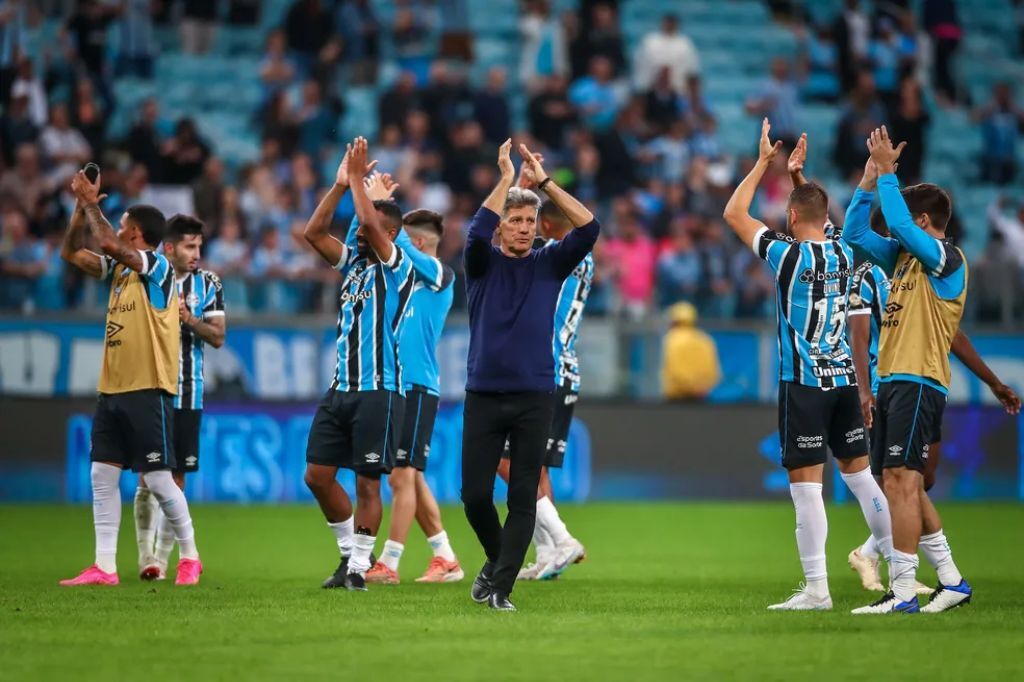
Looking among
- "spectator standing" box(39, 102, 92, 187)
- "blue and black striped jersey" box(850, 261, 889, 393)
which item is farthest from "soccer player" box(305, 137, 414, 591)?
"spectator standing" box(39, 102, 92, 187)

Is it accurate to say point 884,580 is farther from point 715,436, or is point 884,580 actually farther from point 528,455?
point 715,436

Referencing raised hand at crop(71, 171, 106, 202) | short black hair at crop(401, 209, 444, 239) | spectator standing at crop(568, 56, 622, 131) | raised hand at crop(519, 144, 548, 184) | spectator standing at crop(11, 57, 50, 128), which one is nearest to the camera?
raised hand at crop(519, 144, 548, 184)

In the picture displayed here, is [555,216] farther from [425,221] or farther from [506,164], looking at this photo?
[506,164]

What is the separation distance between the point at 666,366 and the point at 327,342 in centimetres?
410

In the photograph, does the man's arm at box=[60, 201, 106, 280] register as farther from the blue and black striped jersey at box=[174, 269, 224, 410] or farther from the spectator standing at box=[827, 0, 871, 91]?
the spectator standing at box=[827, 0, 871, 91]

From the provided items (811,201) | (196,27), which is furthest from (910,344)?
(196,27)

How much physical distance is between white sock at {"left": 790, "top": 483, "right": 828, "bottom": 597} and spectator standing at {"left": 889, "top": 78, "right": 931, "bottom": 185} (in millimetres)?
17300

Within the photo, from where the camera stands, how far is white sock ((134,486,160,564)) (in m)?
12.0

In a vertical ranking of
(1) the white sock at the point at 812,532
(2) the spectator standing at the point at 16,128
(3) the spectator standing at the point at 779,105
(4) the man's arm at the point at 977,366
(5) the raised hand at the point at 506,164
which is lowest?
(1) the white sock at the point at 812,532

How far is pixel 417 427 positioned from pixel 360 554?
4.31 ft

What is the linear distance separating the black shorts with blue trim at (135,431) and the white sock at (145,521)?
0.83 meters

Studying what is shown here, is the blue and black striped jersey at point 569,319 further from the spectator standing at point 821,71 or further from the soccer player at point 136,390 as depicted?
the spectator standing at point 821,71

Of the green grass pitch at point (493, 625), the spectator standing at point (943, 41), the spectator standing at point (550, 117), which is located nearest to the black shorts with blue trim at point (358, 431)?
the green grass pitch at point (493, 625)

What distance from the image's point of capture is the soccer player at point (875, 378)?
9922 millimetres
